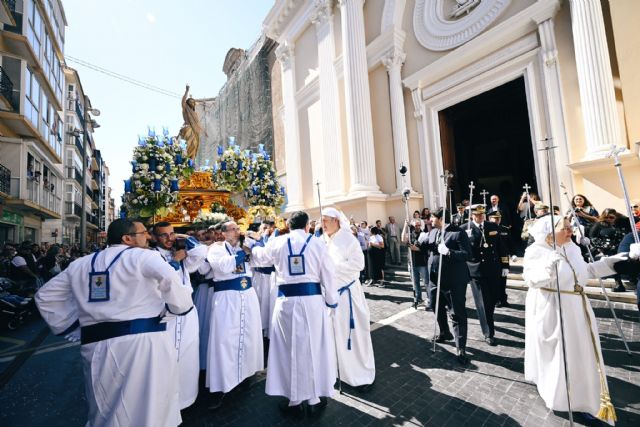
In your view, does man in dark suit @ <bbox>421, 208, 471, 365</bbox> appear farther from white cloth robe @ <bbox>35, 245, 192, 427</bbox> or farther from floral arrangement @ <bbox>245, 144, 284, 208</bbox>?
floral arrangement @ <bbox>245, 144, 284, 208</bbox>

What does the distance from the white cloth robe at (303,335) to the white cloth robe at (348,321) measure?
1.55ft

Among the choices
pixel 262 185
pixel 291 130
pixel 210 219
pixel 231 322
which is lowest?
pixel 231 322

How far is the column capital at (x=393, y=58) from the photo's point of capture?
38.6 ft

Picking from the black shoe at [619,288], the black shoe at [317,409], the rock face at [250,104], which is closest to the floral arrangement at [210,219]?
the black shoe at [317,409]

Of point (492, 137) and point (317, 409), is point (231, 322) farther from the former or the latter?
point (492, 137)

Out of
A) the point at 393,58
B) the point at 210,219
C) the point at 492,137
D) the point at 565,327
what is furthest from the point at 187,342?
the point at 492,137

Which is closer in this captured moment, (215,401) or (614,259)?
(614,259)

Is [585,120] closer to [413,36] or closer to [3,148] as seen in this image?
[413,36]

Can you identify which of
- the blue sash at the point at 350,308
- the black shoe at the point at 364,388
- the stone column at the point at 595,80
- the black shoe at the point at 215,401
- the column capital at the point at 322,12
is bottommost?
the black shoe at the point at 364,388

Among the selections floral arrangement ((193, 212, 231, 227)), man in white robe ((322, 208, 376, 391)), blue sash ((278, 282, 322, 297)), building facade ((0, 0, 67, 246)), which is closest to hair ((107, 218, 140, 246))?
blue sash ((278, 282, 322, 297))

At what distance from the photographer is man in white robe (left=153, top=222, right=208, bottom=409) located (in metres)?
3.13

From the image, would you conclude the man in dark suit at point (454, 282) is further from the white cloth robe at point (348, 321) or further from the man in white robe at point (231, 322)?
the man in white robe at point (231, 322)

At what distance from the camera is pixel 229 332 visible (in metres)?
3.43

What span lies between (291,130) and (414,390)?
15155 millimetres
